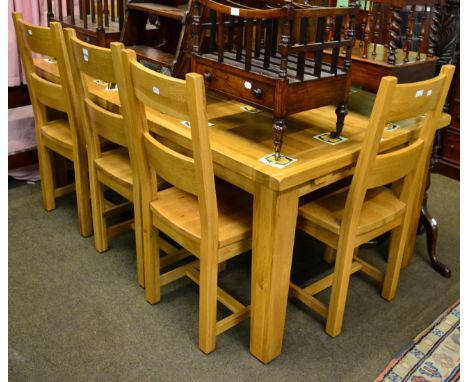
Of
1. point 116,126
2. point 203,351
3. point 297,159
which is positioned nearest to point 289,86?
point 297,159

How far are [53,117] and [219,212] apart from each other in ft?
4.97

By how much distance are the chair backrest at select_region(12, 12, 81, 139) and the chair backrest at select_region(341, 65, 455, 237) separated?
1339 mm

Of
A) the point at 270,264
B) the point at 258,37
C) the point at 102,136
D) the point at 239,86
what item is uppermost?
the point at 258,37

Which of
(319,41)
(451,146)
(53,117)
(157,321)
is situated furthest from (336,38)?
(451,146)

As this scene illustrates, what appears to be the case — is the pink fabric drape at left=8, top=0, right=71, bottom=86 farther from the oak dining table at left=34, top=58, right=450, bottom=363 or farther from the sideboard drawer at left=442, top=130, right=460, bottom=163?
the sideboard drawer at left=442, top=130, right=460, bottom=163

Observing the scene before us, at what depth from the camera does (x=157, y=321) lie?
2.04 m

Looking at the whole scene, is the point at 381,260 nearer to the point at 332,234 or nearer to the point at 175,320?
the point at 332,234

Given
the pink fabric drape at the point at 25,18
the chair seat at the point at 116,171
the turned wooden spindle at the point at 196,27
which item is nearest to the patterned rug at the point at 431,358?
the chair seat at the point at 116,171

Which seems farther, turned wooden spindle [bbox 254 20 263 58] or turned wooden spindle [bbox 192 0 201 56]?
turned wooden spindle [bbox 254 20 263 58]

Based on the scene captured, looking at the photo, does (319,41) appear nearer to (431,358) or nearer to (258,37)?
(258,37)

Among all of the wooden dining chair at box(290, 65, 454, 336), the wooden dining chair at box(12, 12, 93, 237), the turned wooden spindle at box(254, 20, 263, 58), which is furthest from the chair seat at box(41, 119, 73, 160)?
the wooden dining chair at box(290, 65, 454, 336)

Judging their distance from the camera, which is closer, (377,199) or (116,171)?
(377,199)

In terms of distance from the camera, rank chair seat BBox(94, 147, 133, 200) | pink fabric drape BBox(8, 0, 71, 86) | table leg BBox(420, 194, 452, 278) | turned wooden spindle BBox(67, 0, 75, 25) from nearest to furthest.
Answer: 1. chair seat BBox(94, 147, 133, 200)
2. table leg BBox(420, 194, 452, 278)
3. turned wooden spindle BBox(67, 0, 75, 25)
4. pink fabric drape BBox(8, 0, 71, 86)

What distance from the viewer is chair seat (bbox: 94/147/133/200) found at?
2139 millimetres
